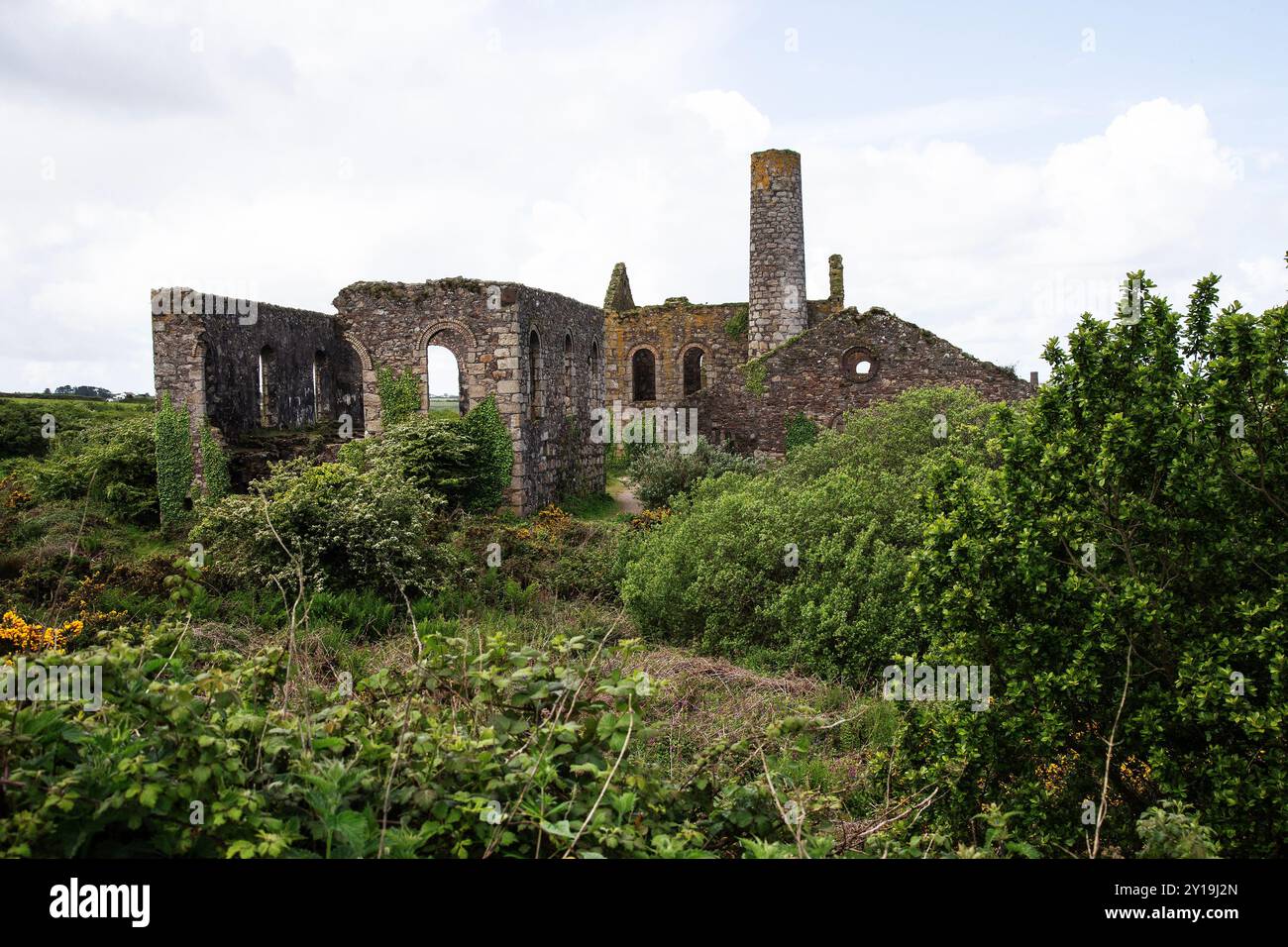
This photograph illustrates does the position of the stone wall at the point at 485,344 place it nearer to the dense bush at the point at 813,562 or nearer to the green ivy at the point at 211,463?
the green ivy at the point at 211,463

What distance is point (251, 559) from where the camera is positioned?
42.5ft

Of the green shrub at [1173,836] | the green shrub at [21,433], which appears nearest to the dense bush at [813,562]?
the green shrub at [1173,836]

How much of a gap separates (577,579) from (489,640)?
1015 cm

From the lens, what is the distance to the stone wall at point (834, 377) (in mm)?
24062

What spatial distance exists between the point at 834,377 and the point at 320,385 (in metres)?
12.3

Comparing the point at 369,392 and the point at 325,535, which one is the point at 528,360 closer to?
the point at 369,392

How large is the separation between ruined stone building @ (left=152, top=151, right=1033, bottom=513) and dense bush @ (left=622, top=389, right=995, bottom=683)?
6.66 metres

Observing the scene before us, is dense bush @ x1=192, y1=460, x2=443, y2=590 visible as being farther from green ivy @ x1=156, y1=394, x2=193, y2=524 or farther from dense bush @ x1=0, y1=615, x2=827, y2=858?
dense bush @ x1=0, y1=615, x2=827, y2=858

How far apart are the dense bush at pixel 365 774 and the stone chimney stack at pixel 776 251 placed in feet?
83.3

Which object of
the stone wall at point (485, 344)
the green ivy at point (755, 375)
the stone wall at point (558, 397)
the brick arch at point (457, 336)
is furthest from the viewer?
the green ivy at point (755, 375)

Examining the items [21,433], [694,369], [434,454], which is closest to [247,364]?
[434,454]
